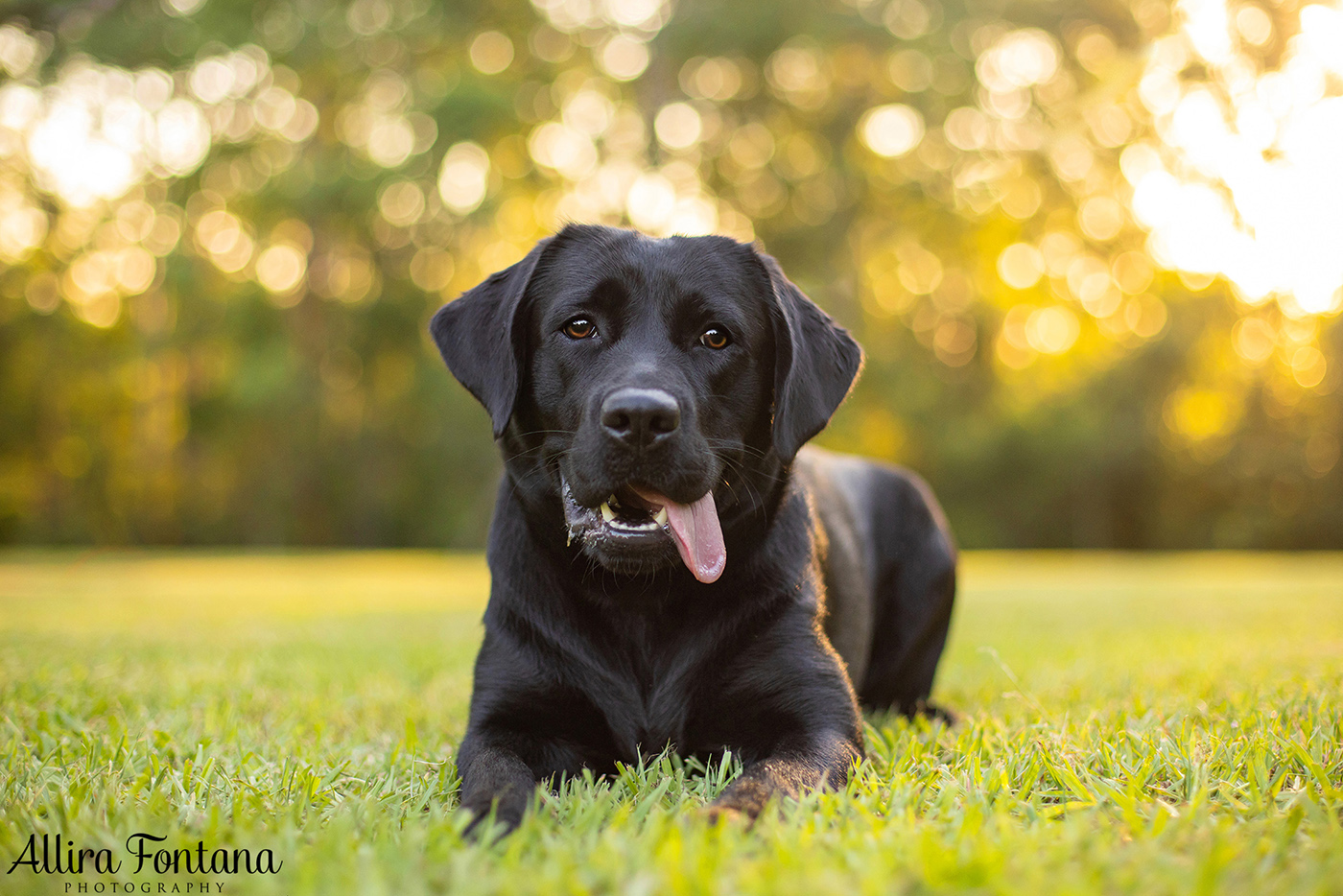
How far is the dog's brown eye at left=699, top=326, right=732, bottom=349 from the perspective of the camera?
2965 millimetres

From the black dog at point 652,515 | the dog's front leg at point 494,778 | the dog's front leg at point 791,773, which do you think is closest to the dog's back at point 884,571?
the black dog at point 652,515

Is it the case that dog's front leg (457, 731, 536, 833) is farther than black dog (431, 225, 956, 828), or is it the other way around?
black dog (431, 225, 956, 828)

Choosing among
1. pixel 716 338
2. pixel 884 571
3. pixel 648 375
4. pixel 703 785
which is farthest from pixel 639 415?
pixel 884 571

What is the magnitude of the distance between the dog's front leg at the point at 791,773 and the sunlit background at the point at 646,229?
2.01m

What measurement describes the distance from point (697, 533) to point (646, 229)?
16.9 meters

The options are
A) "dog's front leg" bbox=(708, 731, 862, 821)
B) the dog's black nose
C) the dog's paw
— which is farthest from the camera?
the dog's black nose

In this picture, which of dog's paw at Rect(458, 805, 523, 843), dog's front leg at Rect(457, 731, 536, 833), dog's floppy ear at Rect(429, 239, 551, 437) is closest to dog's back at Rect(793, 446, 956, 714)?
dog's floppy ear at Rect(429, 239, 551, 437)

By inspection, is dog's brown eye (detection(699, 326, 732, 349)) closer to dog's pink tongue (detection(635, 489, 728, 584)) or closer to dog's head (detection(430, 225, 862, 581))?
dog's head (detection(430, 225, 862, 581))

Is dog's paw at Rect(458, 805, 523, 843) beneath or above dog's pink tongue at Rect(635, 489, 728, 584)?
beneath

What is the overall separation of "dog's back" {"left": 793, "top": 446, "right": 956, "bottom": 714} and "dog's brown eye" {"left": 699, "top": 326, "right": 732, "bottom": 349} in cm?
72

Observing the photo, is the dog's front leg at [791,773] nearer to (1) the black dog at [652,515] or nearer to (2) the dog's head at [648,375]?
(1) the black dog at [652,515]

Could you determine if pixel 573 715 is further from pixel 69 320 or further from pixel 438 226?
pixel 69 320

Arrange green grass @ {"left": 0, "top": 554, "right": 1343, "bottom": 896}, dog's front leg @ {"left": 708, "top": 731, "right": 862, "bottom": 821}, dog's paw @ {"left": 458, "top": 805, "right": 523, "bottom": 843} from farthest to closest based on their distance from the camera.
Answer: dog's front leg @ {"left": 708, "top": 731, "right": 862, "bottom": 821} → dog's paw @ {"left": 458, "top": 805, "right": 523, "bottom": 843} → green grass @ {"left": 0, "top": 554, "right": 1343, "bottom": 896}

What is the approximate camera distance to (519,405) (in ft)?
10.1
